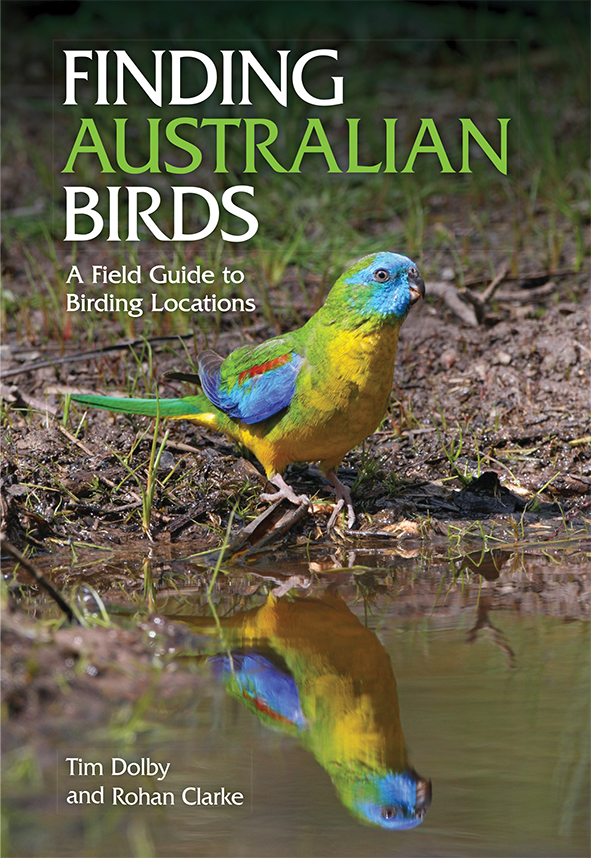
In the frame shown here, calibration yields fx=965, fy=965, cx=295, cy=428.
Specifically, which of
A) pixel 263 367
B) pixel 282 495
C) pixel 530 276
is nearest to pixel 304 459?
pixel 282 495

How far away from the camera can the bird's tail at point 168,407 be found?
14.5ft

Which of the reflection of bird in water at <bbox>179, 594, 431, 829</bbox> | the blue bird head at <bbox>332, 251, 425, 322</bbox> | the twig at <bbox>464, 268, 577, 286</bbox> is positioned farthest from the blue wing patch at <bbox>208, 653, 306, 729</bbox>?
the twig at <bbox>464, 268, 577, 286</bbox>

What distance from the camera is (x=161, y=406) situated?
4.53 meters

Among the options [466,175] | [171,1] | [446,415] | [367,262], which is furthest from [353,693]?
[171,1]

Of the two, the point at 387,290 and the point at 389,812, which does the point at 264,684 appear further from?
the point at 387,290

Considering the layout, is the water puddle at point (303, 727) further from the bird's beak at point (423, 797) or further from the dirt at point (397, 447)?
the dirt at point (397, 447)

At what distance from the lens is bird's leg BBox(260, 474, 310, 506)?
405 centimetres

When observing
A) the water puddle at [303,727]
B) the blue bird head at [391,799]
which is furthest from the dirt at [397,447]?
the blue bird head at [391,799]

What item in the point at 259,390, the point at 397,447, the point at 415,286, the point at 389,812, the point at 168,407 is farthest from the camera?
the point at 397,447

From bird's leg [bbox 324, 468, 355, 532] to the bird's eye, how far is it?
2.02 meters

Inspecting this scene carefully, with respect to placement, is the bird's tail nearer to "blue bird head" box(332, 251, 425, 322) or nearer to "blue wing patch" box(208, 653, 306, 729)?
"blue bird head" box(332, 251, 425, 322)

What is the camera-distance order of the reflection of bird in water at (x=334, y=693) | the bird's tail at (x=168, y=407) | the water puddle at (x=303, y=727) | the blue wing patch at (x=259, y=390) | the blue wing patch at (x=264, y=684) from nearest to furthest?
the water puddle at (x=303, y=727)
the reflection of bird in water at (x=334, y=693)
the blue wing patch at (x=264, y=684)
the blue wing patch at (x=259, y=390)
the bird's tail at (x=168, y=407)

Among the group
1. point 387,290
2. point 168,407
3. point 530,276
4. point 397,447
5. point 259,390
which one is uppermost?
point 530,276

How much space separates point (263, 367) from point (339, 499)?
68 centimetres
